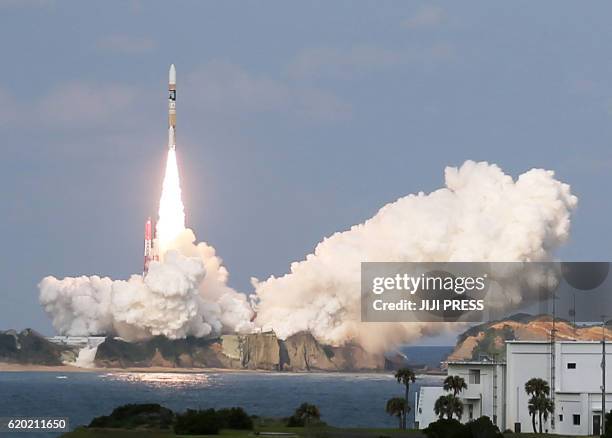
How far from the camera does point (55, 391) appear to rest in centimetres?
18050

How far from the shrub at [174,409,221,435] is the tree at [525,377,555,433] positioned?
16347 mm

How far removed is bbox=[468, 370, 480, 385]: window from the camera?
80.9 m

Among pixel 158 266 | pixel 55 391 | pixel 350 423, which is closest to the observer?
pixel 350 423

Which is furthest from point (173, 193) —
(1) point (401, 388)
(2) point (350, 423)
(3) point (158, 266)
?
(2) point (350, 423)

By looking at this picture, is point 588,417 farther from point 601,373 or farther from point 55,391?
point 55,391

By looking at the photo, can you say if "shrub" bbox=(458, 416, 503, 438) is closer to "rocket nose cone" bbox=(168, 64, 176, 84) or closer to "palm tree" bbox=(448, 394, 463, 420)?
"palm tree" bbox=(448, 394, 463, 420)

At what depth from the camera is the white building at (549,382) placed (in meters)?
75.2

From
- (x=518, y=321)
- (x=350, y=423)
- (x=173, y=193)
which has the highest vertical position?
(x=173, y=193)

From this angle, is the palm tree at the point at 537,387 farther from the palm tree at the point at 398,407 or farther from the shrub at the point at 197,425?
the shrub at the point at 197,425

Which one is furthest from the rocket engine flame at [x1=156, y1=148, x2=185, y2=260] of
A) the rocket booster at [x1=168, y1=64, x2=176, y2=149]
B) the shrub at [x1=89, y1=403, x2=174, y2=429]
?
the shrub at [x1=89, y1=403, x2=174, y2=429]

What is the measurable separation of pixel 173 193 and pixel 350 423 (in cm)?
7274

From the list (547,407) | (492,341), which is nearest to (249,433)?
(547,407)

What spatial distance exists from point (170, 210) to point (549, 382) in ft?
386

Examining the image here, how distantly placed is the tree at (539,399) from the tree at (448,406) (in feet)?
12.4
